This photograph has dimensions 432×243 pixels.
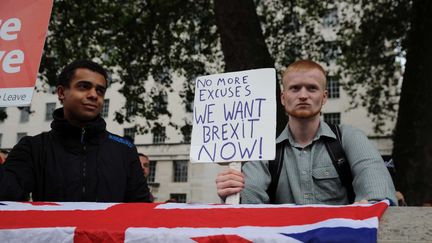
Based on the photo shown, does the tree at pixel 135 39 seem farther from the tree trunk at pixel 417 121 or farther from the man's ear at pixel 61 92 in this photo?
the man's ear at pixel 61 92

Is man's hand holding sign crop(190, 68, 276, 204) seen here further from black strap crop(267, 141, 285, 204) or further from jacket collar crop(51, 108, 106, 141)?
jacket collar crop(51, 108, 106, 141)

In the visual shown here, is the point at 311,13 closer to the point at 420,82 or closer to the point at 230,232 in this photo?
the point at 420,82

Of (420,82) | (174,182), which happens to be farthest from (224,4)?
(174,182)

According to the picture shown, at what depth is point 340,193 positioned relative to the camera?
2242mm

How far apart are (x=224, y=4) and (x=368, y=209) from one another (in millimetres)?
6258

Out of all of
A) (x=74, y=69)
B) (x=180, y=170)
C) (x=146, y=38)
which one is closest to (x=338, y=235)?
(x=74, y=69)

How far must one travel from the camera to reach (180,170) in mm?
42375

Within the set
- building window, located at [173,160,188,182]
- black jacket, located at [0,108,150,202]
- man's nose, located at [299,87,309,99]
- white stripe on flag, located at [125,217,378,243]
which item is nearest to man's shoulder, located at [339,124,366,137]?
man's nose, located at [299,87,309,99]

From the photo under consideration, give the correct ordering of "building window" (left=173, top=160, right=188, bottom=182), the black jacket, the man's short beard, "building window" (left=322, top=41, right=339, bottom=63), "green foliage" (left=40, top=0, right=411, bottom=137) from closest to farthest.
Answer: the man's short beard < the black jacket < "green foliage" (left=40, top=0, right=411, bottom=137) < "building window" (left=322, top=41, right=339, bottom=63) < "building window" (left=173, top=160, right=188, bottom=182)


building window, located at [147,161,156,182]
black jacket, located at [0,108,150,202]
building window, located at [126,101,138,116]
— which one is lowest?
building window, located at [147,161,156,182]

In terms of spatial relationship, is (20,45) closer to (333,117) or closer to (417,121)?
(417,121)

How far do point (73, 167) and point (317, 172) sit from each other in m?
1.37

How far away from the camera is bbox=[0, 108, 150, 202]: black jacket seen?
2592mm

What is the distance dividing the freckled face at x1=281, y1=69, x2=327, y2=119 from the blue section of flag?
962mm
